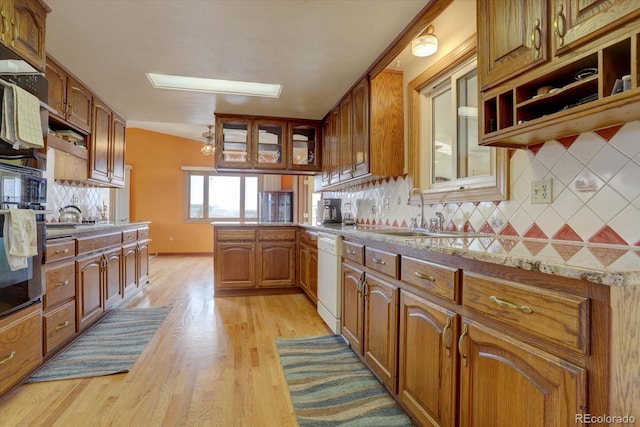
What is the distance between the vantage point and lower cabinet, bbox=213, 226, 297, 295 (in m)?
3.84

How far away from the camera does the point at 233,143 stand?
4.08m

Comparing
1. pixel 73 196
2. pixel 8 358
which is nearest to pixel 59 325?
pixel 8 358

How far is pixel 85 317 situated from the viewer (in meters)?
2.59

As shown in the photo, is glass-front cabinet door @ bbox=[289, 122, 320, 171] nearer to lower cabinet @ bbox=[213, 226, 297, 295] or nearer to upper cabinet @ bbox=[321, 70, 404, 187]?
lower cabinet @ bbox=[213, 226, 297, 295]

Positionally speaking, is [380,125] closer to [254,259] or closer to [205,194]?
[254,259]

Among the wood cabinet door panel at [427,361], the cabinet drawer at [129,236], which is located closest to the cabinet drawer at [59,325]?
the cabinet drawer at [129,236]

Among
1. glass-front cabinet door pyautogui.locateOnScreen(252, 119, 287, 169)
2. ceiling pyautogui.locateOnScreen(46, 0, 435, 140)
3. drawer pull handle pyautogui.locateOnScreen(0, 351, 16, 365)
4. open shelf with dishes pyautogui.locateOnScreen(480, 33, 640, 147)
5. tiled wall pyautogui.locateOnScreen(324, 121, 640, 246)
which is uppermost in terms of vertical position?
ceiling pyautogui.locateOnScreen(46, 0, 435, 140)

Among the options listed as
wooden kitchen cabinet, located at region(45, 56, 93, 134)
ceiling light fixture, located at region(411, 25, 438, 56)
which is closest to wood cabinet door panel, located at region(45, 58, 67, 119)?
wooden kitchen cabinet, located at region(45, 56, 93, 134)

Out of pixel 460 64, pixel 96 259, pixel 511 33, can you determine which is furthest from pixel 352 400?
pixel 96 259

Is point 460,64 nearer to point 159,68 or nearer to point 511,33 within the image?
point 511,33

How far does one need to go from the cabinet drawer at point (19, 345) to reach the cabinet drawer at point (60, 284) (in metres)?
0.24

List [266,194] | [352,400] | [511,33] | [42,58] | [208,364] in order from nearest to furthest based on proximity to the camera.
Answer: [511,33] → [352,400] → [42,58] → [208,364] → [266,194]

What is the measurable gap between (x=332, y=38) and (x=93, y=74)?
211 centimetres

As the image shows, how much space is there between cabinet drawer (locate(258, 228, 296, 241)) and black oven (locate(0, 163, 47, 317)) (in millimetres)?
2212
